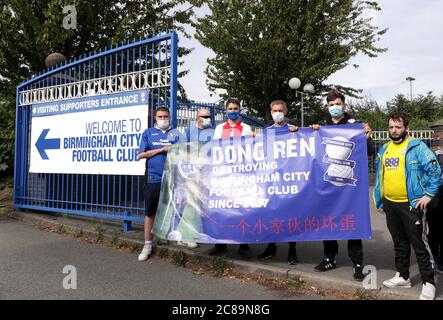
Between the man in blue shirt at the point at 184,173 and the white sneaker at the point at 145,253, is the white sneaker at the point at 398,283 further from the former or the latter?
the white sneaker at the point at 145,253

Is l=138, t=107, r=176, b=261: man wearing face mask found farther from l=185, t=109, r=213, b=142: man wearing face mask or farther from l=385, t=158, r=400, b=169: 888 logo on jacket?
l=385, t=158, r=400, b=169: 888 logo on jacket

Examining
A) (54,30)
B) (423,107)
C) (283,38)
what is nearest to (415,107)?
(423,107)

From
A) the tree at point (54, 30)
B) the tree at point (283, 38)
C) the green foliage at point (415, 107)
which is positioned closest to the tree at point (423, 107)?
the green foliage at point (415, 107)

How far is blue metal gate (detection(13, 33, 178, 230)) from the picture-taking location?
625cm

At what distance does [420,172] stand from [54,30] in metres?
8.98

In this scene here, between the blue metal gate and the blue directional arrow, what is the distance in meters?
0.45

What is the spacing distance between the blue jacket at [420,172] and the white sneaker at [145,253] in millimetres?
3279

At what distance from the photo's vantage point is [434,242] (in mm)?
4816

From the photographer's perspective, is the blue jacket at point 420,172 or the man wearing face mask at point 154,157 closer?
the blue jacket at point 420,172

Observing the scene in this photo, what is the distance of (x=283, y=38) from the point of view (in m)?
17.8

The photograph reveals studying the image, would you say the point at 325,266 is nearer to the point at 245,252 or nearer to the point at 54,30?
the point at 245,252

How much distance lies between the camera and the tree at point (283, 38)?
17.6 metres
